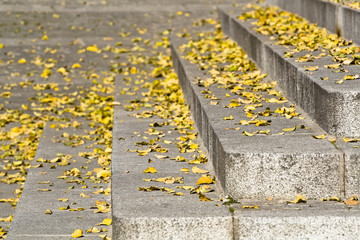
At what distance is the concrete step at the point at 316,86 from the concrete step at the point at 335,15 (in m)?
0.37

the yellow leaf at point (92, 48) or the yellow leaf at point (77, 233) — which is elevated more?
the yellow leaf at point (92, 48)

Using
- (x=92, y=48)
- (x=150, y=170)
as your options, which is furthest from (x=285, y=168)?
(x=92, y=48)

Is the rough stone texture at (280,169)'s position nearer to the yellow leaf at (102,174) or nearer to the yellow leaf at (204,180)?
the yellow leaf at (204,180)

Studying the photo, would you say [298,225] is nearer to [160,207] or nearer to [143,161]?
[160,207]

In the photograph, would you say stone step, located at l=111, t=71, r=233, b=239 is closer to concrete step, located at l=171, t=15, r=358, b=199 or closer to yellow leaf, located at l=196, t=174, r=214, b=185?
yellow leaf, located at l=196, t=174, r=214, b=185

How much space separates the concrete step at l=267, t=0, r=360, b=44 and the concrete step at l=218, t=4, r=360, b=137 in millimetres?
365

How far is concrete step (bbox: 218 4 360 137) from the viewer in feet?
12.9

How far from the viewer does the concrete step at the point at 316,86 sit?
393 cm

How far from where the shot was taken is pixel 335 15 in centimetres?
602

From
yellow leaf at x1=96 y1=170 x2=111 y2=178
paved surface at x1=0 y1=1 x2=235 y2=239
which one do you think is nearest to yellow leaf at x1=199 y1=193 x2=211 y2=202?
paved surface at x1=0 y1=1 x2=235 y2=239

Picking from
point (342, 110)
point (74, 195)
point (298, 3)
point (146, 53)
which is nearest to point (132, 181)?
point (74, 195)

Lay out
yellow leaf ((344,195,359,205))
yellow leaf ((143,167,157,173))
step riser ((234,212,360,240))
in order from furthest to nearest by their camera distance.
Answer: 1. yellow leaf ((143,167,157,173))
2. yellow leaf ((344,195,359,205))
3. step riser ((234,212,360,240))

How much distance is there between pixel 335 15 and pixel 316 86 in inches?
77.8

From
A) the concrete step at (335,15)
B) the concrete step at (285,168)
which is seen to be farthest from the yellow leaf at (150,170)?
the concrete step at (335,15)
